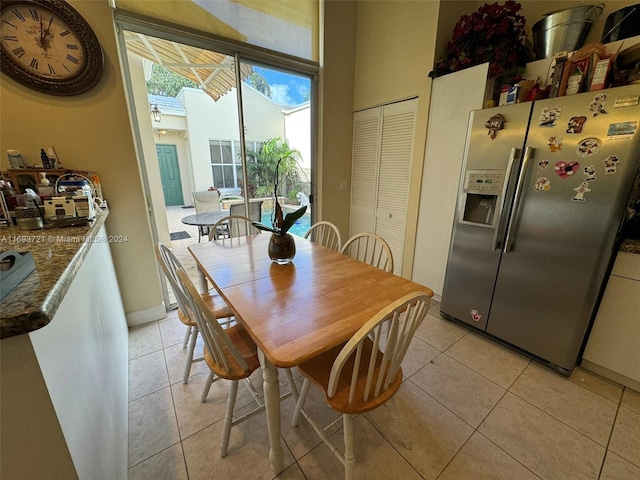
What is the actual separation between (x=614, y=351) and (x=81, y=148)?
374 cm

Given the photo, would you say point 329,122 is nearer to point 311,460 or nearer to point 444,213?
point 444,213

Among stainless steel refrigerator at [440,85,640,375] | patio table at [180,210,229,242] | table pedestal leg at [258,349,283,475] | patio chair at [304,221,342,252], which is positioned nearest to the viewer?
table pedestal leg at [258,349,283,475]

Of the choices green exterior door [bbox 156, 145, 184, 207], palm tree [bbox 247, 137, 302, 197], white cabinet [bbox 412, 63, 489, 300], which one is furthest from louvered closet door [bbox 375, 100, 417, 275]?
green exterior door [bbox 156, 145, 184, 207]

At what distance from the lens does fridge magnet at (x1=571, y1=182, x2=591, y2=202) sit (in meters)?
1.46

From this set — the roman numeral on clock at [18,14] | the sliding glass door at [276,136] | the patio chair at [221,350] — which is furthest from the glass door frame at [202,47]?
the patio chair at [221,350]

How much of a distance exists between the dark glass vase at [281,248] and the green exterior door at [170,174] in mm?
6585

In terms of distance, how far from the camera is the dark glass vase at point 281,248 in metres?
1.55

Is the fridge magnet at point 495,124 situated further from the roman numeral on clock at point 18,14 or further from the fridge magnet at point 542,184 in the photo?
the roman numeral on clock at point 18,14

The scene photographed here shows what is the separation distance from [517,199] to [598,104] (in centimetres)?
60

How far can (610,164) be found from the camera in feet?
4.50

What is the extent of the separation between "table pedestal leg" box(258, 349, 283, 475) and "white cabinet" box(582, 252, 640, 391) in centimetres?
204

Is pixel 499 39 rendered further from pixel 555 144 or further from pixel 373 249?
pixel 373 249

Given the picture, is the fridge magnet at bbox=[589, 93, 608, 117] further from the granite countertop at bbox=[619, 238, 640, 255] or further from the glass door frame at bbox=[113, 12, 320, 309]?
the glass door frame at bbox=[113, 12, 320, 309]

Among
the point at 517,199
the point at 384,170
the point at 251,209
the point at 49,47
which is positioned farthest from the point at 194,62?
the point at 517,199
